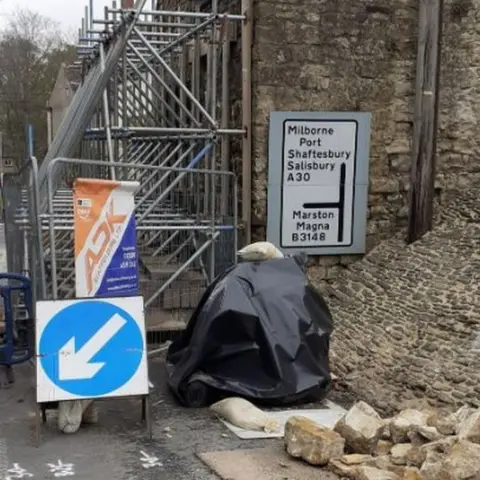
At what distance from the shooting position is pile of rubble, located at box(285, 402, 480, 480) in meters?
4.16

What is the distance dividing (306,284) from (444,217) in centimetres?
277

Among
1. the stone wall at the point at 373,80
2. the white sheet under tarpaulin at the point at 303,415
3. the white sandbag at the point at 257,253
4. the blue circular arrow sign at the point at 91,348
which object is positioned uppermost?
the stone wall at the point at 373,80

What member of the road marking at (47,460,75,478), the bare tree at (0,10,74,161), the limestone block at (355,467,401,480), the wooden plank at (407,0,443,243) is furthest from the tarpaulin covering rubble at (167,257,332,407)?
the bare tree at (0,10,74,161)

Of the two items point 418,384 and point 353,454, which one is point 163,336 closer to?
point 418,384

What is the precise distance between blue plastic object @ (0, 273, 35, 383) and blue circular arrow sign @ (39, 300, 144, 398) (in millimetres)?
1235

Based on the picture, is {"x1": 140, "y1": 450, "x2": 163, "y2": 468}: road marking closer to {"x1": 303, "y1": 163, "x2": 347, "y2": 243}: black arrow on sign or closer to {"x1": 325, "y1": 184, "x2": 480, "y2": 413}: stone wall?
{"x1": 325, "y1": 184, "x2": 480, "y2": 413}: stone wall

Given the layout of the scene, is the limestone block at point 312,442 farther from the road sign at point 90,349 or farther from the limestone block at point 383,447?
the road sign at point 90,349

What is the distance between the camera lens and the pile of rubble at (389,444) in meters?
4.16

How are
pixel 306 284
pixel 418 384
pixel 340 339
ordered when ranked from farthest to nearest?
pixel 340 339
pixel 306 284
pixel 418 384

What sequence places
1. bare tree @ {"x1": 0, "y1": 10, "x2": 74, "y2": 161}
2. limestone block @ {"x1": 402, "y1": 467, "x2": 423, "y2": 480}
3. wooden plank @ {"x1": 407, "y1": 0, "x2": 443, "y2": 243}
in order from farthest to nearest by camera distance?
1. bare tree @ {"x1": 0, "y1": 10, "x2": 74, "y2": 161}
2. wooden plank @ {"x1": 407, "y1": 0, "x2": 443, "y2": 243}
3. limestone block @ {"x1": 402, "y1": 467, "x2": 423, "y2": 480}

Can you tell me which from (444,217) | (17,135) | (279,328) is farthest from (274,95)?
(17,135)

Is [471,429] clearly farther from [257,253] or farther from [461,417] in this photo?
[257,253]

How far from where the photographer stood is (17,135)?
41656 mm

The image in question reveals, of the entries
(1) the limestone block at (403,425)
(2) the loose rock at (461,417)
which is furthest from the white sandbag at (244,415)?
(2) the loose rock at (461,417)
